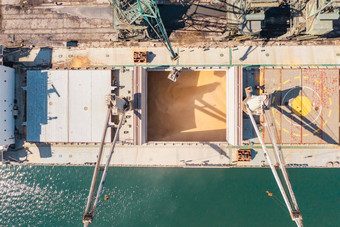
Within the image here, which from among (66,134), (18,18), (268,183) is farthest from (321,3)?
(18,18)

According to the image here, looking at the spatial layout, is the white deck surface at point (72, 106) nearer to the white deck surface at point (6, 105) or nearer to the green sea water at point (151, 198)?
the white deck surface at point (6, 105)

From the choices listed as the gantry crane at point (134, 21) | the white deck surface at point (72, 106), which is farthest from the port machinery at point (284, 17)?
the white deck surface at point (72, 106)

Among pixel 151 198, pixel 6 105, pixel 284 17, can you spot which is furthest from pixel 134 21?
pixel 151 198

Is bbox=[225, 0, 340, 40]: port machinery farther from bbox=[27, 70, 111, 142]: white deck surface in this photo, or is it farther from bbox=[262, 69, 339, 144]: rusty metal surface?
bbox=[27, 70, 111, 142]: white deck surface

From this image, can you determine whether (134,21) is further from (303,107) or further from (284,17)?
(303,107)

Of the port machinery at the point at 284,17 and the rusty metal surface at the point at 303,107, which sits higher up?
the port machinery at the point at 284,17

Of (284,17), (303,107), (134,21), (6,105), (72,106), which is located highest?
(284,17)
